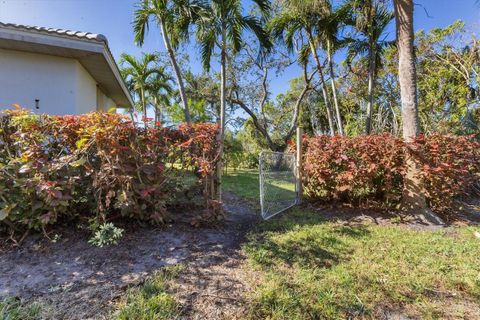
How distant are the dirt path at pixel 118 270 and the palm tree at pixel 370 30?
730 cm

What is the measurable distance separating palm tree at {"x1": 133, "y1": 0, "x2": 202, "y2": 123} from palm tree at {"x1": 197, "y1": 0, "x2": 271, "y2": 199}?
42 centimetres

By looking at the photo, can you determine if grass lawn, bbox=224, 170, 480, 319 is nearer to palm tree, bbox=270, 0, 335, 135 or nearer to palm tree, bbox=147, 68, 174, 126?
palm tree, bbox=270, 0, 335, 135

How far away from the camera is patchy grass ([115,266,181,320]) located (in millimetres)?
1843

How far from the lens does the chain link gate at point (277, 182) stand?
4398 mm

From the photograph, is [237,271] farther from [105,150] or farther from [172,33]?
[172,33]

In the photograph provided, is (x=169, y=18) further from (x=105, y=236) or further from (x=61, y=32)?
(x=105, y=236)

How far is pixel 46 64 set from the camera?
5.16 metres

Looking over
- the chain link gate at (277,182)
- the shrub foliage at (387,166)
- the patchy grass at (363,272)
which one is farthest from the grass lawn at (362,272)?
the shrub foliage at (387,166)

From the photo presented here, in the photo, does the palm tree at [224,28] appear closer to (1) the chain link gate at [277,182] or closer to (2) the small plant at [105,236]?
(1) the chain link gate at [277,182]

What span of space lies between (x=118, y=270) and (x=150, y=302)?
67 cm

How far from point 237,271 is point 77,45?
5001mm

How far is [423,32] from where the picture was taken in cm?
1277

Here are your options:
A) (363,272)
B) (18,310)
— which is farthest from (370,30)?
(18,310)

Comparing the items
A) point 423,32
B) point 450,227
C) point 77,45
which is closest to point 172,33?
point 77,45
